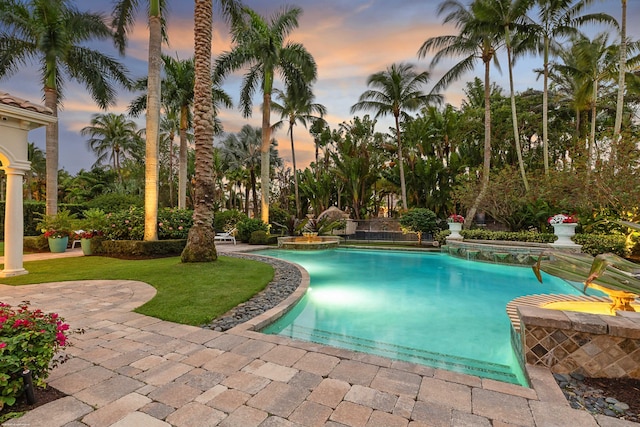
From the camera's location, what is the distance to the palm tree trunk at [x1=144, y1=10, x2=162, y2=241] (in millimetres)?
10953

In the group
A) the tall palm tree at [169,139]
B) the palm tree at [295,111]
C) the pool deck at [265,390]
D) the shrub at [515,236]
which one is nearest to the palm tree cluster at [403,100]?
the palm tree at [295,111]

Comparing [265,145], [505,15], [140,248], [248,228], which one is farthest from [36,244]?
[505,15]

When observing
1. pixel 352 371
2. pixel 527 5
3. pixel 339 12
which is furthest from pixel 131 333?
pixel 527 5

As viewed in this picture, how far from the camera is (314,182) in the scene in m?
24.9

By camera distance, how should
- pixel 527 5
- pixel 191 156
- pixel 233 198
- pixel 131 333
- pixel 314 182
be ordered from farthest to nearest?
pixel 233 198
pixel 191 156
pixel 314 182
pixel 527 5
pixel 131 333

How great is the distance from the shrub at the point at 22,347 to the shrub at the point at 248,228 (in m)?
15.0

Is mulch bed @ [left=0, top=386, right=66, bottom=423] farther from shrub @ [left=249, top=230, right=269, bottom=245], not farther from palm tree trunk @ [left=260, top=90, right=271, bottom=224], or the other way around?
palm tree trunk @ [left=260, top=90, right=271, bottom=224]

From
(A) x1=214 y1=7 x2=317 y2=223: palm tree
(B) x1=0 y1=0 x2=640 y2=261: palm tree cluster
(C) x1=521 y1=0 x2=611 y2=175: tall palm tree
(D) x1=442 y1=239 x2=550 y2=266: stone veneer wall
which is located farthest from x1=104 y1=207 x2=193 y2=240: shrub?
(C) x1=521 y1=0 x2=611 y2=175: tall palm tree

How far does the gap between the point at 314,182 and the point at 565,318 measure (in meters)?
22.5

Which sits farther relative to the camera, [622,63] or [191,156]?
[191,156]

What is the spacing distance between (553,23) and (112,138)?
38579 mm

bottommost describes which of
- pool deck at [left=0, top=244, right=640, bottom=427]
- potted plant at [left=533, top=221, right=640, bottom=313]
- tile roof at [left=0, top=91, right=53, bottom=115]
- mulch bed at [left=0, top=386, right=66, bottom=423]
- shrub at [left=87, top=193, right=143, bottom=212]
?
pool deck at [left=0, top=244, right=640, bottom=427]

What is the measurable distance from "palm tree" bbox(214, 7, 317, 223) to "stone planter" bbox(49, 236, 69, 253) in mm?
9202

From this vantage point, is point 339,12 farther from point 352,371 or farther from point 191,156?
point 191,156
